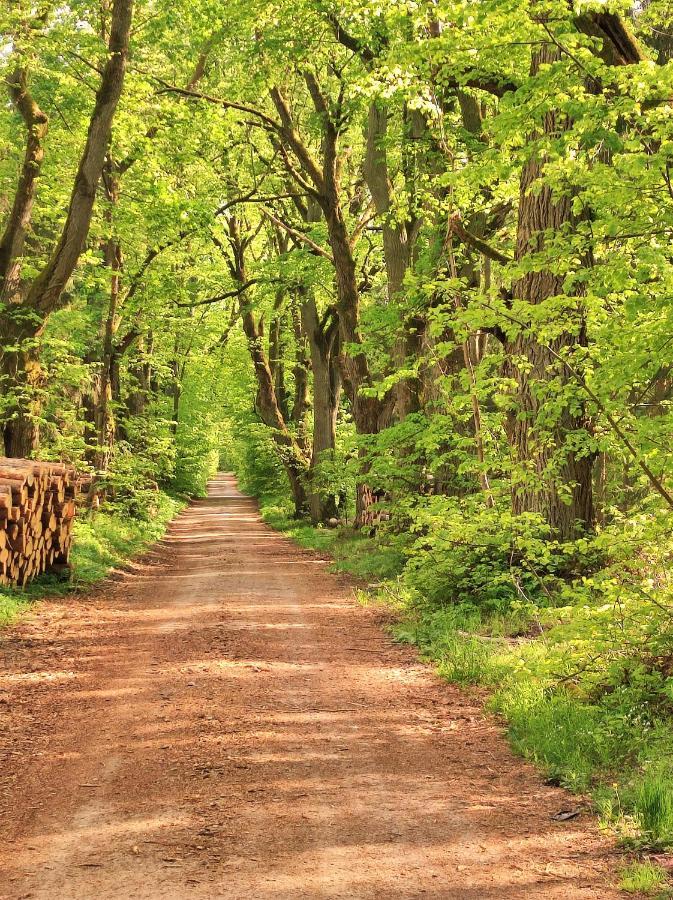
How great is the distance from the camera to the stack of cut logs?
10.1 metres

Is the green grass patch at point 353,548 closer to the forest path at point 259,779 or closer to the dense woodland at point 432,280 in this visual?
the dense woodland at point 432,280

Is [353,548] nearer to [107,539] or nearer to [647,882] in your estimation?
[107,539]

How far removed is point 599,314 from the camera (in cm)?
666

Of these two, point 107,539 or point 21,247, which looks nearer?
point 21,247

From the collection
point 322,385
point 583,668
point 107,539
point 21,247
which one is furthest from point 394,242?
point 583,668

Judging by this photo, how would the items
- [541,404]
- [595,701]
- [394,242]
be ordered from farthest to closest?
[394,242] → [541,404] → [595,701]

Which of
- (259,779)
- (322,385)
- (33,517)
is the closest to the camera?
(259,779)

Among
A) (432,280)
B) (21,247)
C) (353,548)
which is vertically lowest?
(353,548)

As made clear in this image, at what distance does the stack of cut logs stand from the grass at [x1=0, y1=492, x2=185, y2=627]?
250 mm

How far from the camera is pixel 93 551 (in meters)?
15.4

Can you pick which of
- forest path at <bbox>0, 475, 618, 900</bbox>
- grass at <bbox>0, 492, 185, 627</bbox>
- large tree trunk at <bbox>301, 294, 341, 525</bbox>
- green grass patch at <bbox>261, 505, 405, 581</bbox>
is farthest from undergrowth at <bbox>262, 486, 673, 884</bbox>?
large tree trunk at <bbox>301, 294, 341, 525</bbox>

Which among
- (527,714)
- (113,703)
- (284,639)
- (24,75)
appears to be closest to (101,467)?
(24,75)

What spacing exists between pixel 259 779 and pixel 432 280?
794cm

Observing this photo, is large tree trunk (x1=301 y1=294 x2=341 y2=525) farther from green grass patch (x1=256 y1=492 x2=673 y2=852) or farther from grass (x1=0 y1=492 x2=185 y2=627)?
green grass patch (x1=256 y1=492 x2=673 y2=852)
